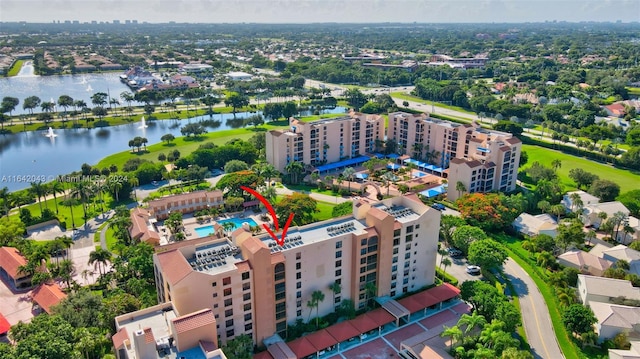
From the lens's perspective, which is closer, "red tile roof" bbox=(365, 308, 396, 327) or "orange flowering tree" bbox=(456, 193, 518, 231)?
"red tile roof" bbox=(365, 308, 396, 327)

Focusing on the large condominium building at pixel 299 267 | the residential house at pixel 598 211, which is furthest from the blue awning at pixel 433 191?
the large condominium building at pixel 299 267

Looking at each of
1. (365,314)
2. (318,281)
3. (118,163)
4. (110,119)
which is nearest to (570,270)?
(365,314)

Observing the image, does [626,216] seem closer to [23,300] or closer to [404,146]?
[404,146]

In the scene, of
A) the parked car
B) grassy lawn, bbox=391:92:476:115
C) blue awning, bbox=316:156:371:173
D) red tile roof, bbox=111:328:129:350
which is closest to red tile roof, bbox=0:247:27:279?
red tile roof, bbox=111:328:129:350

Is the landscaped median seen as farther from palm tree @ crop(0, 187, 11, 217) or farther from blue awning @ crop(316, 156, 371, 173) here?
palm tree @ crop(0, 187, 11, 217)

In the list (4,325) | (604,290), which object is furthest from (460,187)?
(4,325)

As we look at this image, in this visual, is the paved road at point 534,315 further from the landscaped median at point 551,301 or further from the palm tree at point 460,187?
the palm tree at point 460,187
